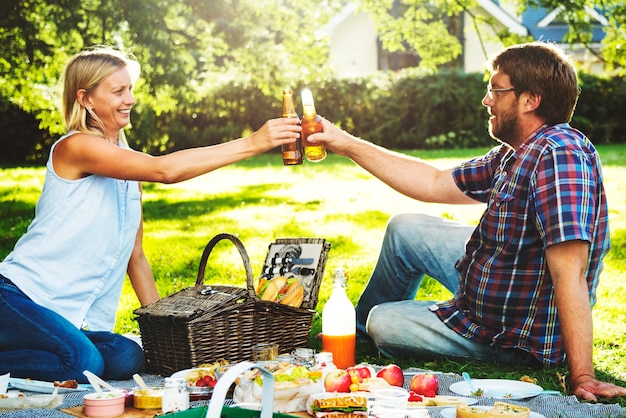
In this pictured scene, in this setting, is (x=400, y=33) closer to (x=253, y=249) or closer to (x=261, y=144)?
(x=253, y=249)

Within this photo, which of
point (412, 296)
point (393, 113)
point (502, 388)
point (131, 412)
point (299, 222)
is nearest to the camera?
point (131, 412)

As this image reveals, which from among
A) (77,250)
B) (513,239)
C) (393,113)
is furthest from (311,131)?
(393,113)

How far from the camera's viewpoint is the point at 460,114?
21734mm

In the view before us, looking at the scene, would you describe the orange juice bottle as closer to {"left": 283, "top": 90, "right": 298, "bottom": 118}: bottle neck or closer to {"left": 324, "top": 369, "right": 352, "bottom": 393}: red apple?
{"left": 324, "top": 369, "right": 352, "bottom": 393}: red apple

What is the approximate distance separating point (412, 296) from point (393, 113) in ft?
56.4

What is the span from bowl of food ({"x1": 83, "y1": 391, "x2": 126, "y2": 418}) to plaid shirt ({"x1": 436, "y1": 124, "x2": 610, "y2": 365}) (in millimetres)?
1775

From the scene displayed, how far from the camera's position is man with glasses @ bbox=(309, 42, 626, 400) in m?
3.88

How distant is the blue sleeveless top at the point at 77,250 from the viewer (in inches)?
175

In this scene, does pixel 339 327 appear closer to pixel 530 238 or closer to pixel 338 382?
pixel 338 382

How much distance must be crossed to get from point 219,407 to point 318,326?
3312mm

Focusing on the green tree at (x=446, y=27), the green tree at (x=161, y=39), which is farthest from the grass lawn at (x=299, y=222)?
the green tree at (x=446, y=27)

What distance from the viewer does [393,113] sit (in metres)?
→ 21.9

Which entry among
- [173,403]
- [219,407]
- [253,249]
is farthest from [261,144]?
[253,249]

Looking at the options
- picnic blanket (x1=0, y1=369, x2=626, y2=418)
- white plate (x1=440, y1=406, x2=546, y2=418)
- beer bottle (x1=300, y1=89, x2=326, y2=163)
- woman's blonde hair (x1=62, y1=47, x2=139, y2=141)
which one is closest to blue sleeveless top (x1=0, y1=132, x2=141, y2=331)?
woman's blonde hair (x1=62, y1=47, x2=139, y2=141)
